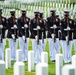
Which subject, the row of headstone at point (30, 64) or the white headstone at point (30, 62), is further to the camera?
the white headstone at point (30, 62)

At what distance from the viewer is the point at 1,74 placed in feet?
23.1

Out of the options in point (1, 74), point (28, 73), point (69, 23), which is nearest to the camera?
point (1, 74)

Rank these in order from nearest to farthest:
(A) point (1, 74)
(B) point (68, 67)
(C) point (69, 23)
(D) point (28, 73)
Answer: (B) point (68, 67), (A) point (1, 74), (D) point (28, 73), (C) point (69, 23)

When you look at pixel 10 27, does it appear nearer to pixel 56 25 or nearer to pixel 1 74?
pixel 56 25

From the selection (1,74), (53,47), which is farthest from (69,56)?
(1,74)

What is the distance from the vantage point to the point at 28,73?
41.1ft

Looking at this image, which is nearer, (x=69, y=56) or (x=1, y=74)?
(x=1, y=74)

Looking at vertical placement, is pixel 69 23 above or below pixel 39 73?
above

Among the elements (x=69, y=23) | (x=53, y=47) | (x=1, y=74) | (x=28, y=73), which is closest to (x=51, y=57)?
(x=53, y=47)

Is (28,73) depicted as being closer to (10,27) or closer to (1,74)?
(10,27)

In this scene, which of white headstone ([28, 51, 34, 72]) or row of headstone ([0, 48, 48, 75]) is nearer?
row of headstone ([0, 48, 48, 75])

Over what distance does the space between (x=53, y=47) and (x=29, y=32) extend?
1018 millimetres

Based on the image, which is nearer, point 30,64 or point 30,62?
point 30,62

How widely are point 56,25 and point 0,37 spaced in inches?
77.8
